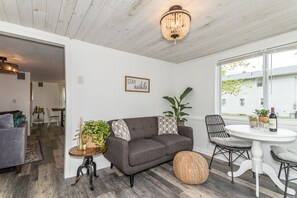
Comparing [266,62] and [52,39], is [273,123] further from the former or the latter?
[52,39]

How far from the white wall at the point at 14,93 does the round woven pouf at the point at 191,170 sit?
5591 millimetres

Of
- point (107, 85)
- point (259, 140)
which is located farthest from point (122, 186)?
point (259, 140)

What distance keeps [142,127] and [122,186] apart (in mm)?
1116

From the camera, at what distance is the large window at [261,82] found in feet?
7.80

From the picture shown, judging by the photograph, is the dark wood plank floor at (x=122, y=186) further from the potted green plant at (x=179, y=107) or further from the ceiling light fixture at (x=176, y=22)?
the ceiling light fixture at (x=176, y=22)

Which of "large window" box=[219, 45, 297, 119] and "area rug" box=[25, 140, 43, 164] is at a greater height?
"large window" box=[219, 45, 297, 119]

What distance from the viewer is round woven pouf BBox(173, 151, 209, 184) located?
204cm

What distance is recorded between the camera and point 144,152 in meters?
2.16

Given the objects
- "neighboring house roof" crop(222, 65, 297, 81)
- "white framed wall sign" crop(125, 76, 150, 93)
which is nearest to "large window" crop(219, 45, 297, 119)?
"neighboring house roof" crop(222, 65, 297, 81)

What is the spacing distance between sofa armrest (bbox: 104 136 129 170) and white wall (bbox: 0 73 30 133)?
15.3 feet

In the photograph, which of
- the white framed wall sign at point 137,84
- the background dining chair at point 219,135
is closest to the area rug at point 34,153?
the white framed wall sign at point 137,84

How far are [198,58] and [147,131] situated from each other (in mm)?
2102

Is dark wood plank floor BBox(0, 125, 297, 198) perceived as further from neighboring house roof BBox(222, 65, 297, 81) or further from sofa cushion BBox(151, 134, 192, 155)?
neighboring house roof BBox(222, 65, 297, 81)

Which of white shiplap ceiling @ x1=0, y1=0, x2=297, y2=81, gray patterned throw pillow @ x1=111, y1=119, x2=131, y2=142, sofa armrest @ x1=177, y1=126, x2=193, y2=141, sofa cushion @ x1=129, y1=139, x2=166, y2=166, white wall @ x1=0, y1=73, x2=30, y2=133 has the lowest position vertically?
sofa cushion @ x1=129, y1=139, x2=166, y2=166
